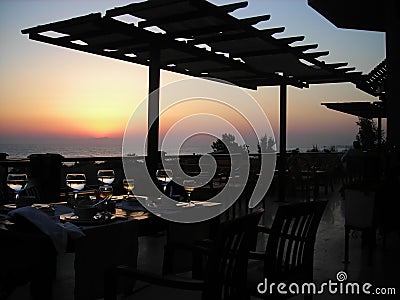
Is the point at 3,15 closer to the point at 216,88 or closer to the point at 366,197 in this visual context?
the point at 216,88

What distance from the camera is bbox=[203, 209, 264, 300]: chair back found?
1.80m

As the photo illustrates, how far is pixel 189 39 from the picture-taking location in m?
6.58

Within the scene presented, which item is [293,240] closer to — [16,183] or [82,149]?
[16,183]

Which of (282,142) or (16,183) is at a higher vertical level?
(282,142)

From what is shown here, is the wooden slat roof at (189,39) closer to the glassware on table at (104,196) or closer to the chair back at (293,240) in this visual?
the glassware on table at (104,196)

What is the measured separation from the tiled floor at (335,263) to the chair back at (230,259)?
171 centimetres

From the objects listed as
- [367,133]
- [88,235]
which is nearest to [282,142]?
[367,133]

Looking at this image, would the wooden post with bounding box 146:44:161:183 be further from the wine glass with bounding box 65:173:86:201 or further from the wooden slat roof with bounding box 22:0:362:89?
the wine glass with bounding box 65:173:86:201

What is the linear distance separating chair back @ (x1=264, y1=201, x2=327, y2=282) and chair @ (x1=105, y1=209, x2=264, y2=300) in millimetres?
292

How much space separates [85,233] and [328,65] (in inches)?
265

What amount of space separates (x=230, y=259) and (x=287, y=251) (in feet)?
2.16

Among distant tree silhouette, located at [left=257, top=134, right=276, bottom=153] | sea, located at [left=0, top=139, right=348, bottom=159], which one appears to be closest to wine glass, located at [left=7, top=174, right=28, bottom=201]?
sea, located at [left=0, top=139, right=348, bottom=159]

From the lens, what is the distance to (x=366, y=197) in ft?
15.3

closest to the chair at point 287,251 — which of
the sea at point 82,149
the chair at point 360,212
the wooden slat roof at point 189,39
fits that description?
the chair at point 360,212
